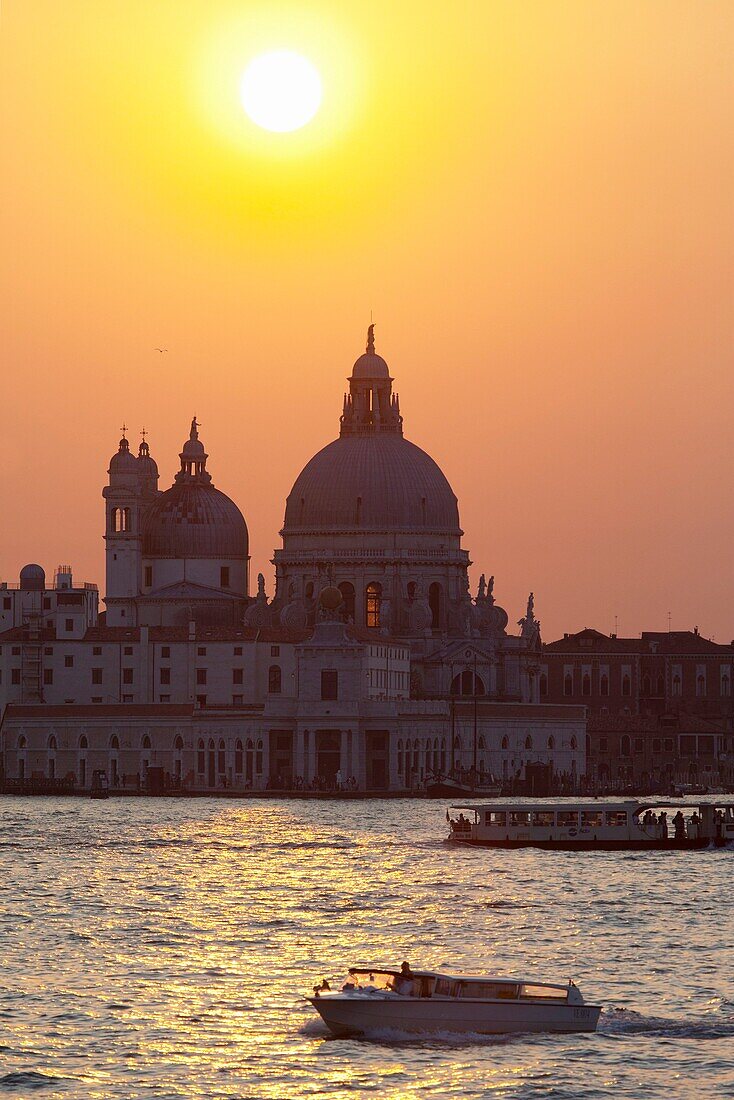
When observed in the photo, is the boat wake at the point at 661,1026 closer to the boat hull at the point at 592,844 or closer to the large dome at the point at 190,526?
the boat hull at the point at 592,844

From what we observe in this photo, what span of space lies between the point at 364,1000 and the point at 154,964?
10.2 m

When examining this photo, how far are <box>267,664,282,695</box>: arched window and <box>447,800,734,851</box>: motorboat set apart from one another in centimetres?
6665

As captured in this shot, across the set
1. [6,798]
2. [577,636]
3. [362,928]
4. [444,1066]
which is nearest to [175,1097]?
[444,1066]

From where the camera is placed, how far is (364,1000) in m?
45.0

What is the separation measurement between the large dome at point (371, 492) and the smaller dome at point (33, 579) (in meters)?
15.1

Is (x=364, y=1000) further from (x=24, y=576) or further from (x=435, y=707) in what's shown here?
(x=24, y=576)

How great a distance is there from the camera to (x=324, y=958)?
180 feet

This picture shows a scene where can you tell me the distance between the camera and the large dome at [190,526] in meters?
174

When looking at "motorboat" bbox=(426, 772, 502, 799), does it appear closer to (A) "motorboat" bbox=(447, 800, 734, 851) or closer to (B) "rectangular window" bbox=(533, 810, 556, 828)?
(A) "motorboat" bbox=(447, 800, 734, 851)

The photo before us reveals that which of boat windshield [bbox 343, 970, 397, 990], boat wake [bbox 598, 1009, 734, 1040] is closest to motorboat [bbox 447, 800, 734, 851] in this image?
boat wake [bbox 598, 1009, 734, 1040]

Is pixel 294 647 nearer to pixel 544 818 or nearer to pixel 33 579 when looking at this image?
pixel 33 579

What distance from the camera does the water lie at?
4294cm

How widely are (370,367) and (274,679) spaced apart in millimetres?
28066

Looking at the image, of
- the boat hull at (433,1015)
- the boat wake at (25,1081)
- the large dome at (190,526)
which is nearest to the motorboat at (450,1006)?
A: the boat hull at (433,1015)
